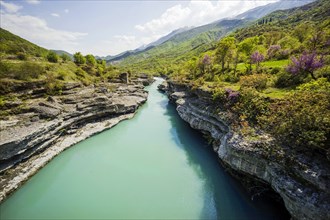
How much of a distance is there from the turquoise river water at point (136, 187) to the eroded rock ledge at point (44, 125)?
137 centimetres

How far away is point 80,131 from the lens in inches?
1041

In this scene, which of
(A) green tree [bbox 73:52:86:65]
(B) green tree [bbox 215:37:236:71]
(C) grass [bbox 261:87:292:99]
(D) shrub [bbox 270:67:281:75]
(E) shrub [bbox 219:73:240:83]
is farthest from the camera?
(A) green tree [bbox 73:52:86:65]

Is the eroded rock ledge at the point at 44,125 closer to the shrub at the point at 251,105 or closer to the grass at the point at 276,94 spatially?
the shrub at the point at 251,105

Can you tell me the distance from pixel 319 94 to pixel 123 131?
24308 mm

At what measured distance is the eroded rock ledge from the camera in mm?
17578

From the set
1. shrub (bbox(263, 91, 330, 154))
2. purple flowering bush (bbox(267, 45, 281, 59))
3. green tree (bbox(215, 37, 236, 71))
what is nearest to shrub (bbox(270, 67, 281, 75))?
green tree (bbox(215, 37, 236, 71))

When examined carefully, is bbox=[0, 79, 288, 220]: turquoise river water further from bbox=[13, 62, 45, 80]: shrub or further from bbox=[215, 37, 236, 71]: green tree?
bbox=[215, 37, 236, 71]: green tree

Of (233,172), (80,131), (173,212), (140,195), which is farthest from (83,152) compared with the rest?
(233,172)

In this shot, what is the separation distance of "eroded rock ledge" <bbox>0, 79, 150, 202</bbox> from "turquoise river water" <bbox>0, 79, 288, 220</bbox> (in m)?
1.37

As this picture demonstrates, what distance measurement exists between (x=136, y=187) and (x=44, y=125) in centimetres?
1409

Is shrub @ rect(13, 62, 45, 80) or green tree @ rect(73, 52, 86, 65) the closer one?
shrub @ rect(13, 62, 45, 80)

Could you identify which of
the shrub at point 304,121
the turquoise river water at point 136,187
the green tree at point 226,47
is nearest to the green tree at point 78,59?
the turquoise river water at point 136,187

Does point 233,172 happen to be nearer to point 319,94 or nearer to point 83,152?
point 319,94

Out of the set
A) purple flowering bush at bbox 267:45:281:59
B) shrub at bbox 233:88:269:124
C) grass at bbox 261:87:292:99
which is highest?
purple flowering bush at bbox 267:45:281:59
